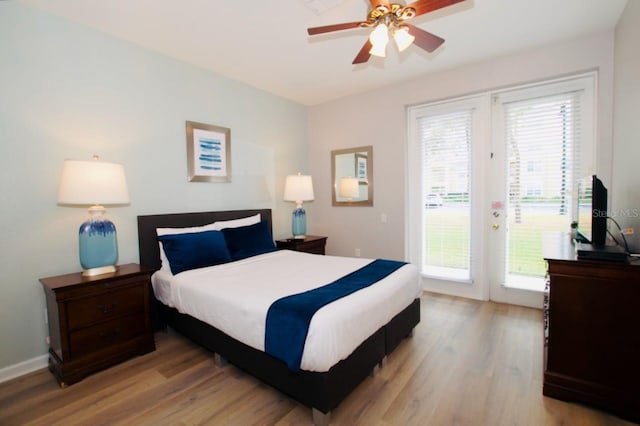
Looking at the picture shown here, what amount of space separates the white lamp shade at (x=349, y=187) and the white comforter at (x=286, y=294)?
1.60 metres

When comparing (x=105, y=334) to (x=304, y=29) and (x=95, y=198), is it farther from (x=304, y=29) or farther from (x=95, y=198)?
(x=304, y=29)

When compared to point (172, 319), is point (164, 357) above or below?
below

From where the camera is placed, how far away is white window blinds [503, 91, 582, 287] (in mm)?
2963

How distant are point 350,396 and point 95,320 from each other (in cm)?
198

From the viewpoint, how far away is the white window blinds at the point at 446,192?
358 centimetres

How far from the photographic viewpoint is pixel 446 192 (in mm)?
3711

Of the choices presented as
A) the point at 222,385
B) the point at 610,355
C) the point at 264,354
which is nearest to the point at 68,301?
the point at 222,385

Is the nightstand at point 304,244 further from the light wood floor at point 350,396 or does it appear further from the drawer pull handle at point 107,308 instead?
the drawer pull handle at point 107,308

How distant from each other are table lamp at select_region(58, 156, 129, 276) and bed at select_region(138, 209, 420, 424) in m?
0.46

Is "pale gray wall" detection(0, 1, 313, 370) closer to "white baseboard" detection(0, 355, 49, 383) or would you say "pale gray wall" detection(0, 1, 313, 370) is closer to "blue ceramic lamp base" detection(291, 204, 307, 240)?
"white baseboard" detection(0, 355, 49, 383)

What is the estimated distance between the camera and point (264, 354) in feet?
6.10

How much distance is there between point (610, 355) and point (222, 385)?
245 cm

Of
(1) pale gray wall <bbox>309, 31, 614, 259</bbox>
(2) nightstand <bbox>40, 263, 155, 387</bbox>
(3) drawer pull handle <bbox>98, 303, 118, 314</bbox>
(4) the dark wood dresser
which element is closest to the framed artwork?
(1) pale gray wall <bbox>309, 31, 614, 259</bbox>

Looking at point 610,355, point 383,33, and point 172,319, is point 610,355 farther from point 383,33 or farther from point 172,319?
point 172,319
